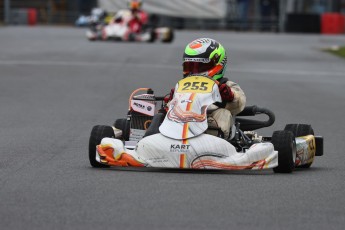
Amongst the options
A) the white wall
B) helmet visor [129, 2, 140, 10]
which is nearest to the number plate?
helmet visor [129, 2, 140, 10]

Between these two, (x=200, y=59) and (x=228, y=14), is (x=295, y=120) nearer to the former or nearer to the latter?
(x=200, y=59)

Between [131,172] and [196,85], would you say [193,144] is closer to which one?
[131,172]

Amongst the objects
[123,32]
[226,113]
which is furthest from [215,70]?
[123,32]

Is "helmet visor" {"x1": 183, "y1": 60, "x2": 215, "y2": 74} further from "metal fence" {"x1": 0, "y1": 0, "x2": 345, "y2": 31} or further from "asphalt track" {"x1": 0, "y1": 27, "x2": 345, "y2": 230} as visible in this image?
"metal fence" {"x1": 0, "y1": 0, "x2": 345, "y2": 31}

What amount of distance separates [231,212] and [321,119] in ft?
26.4

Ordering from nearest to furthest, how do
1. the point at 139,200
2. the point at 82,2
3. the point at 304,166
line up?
1. the point at 139,200
2. the point at 304,166
3. the point at 82,2

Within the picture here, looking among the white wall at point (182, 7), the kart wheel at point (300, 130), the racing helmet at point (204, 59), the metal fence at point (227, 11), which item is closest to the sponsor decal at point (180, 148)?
the racing helmet at point (204, 59)

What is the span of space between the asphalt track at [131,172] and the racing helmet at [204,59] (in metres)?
1.06

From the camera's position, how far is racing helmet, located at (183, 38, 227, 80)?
922 cm

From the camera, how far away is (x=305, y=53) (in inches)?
1145

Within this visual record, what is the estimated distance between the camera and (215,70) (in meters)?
9.30

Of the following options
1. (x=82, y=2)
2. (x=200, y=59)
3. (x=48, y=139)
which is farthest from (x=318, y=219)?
(x=82, y=2)

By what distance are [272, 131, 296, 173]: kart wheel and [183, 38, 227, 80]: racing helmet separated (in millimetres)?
932

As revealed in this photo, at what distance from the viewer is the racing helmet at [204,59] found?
9219mm
